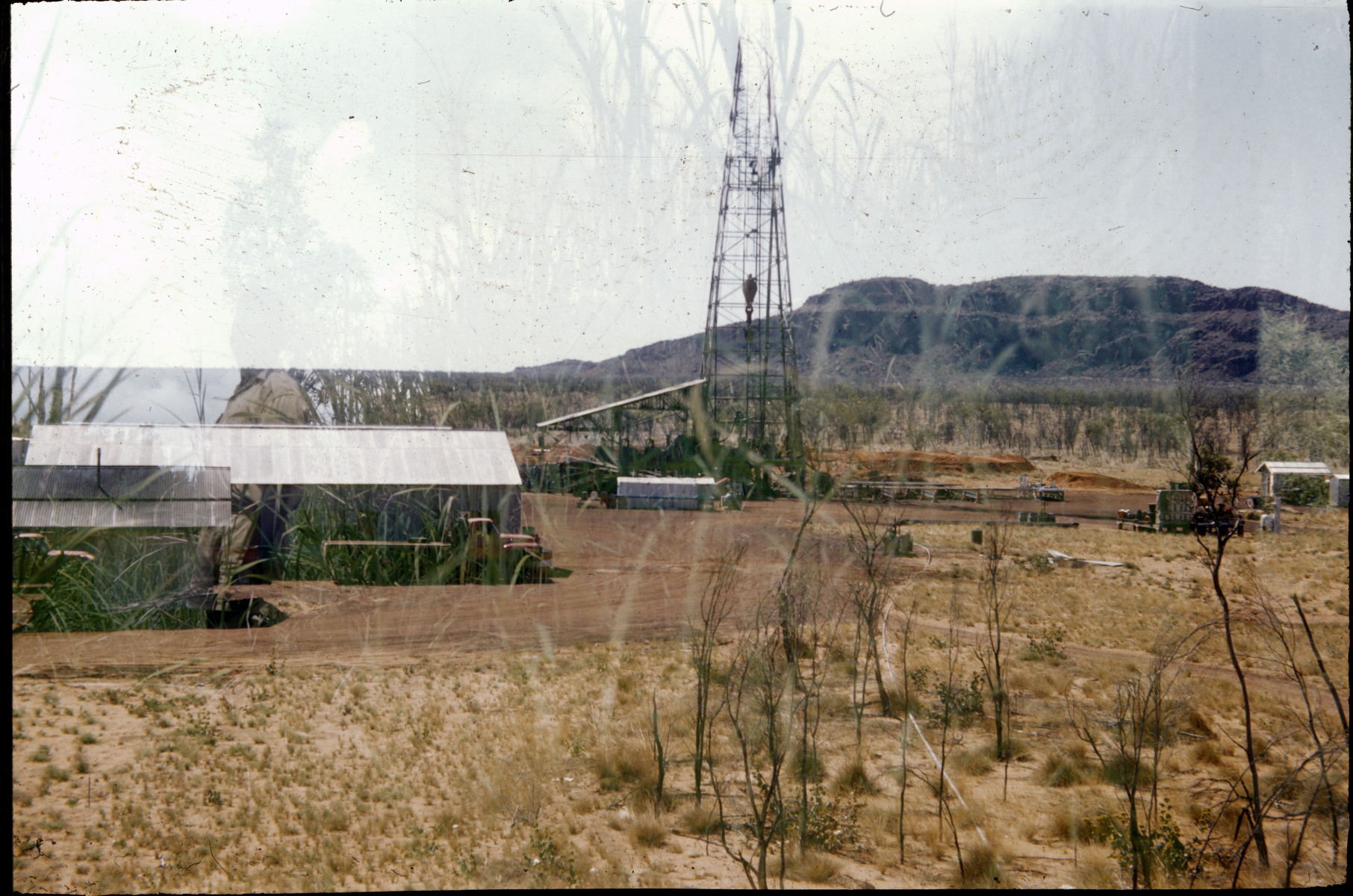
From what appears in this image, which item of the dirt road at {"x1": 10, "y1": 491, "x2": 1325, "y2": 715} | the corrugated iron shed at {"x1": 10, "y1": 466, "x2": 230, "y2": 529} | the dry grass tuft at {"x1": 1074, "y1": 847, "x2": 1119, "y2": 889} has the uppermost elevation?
the corrugated iron shed at {"x1": 10, "y1": 466, "x2": 230, "y2": 529}

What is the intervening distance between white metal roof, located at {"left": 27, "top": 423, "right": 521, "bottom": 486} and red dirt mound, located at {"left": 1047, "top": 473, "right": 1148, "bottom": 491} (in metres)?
41.5

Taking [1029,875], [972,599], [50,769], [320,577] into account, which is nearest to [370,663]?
[50,769]

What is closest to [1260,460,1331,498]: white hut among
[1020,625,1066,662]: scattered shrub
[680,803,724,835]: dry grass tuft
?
[1020,625,1066,662]: scattered shrub

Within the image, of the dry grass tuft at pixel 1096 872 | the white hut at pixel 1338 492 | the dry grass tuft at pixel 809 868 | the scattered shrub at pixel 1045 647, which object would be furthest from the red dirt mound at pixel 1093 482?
the dry grass tuft at pixel 809 868

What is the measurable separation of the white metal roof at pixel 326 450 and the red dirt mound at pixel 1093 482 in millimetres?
41450

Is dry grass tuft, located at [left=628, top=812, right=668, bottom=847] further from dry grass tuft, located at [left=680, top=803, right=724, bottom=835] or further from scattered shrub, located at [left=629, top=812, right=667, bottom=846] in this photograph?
dry grass tuft, located at [left=680, top=803, right=724, bottom=835]

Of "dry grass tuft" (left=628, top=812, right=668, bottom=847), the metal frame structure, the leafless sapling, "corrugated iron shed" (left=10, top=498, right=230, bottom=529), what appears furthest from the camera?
the metal frame structure

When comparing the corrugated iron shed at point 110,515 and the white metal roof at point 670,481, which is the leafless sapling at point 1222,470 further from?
the white metal roof at point 670,481

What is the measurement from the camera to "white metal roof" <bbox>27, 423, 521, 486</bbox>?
1614cm

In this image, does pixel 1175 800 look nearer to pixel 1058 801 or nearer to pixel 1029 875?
pixel 1058 801

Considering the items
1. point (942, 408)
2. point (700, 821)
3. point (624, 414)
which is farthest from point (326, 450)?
Result: point (942, 408)

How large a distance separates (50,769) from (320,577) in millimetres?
9962

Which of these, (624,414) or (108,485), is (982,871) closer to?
(108,485)

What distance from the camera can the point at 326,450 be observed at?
60.4 feet
